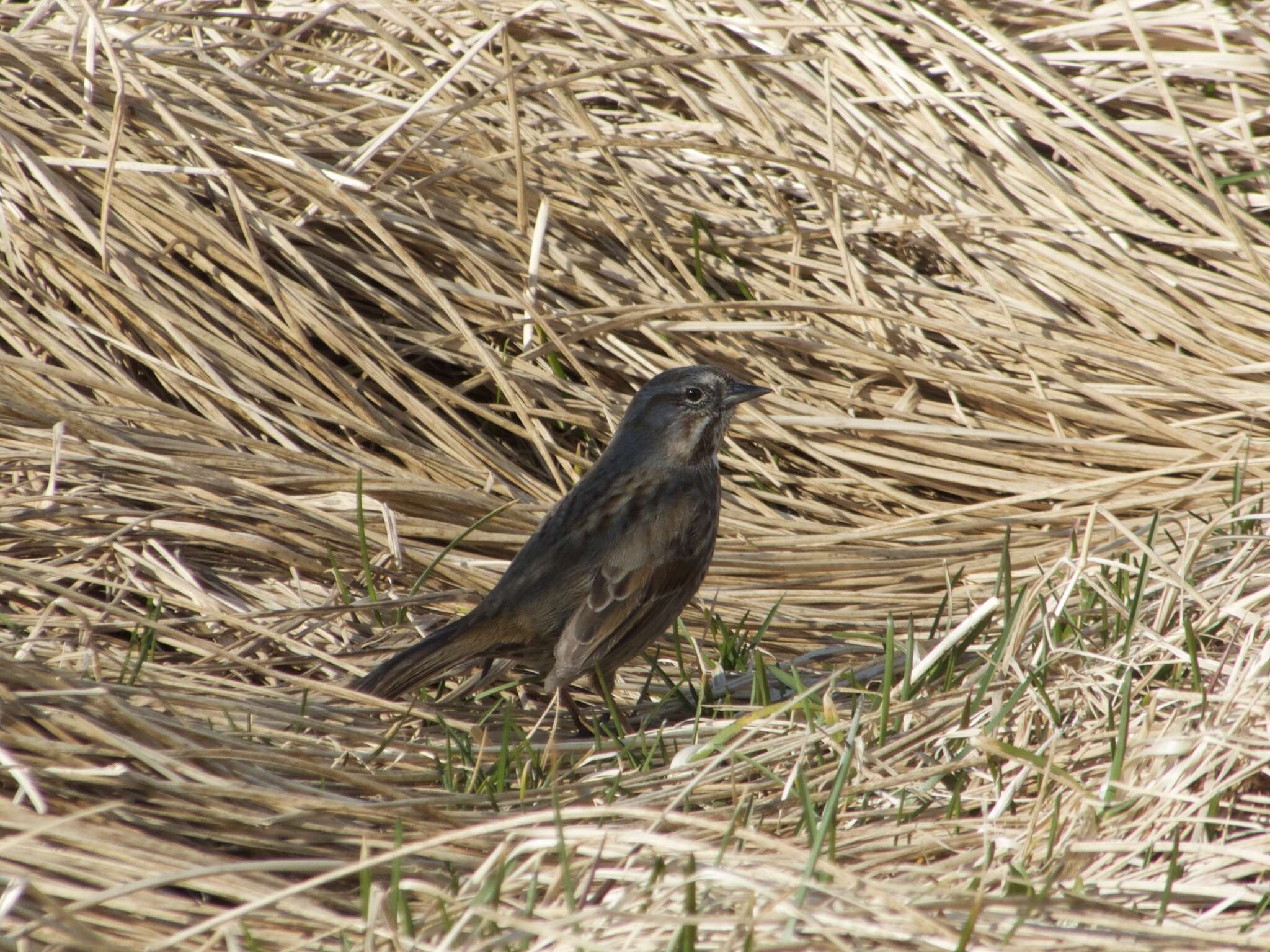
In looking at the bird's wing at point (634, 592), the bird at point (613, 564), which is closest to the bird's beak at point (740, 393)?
the bird at point (613, 564)

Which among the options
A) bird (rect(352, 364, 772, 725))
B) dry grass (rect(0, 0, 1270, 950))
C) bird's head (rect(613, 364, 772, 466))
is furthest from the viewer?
bird's head (rect(613, 364, 772, 466))

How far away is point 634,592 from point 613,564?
0.11 meters

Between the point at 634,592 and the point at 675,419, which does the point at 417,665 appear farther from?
the point at 675,419

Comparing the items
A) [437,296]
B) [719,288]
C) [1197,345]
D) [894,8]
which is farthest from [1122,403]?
[437,296]

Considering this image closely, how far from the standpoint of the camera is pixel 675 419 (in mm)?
4453

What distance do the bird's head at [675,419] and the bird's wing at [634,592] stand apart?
0.31 metres

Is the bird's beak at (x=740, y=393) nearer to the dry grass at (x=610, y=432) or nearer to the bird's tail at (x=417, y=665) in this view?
the dry grass at (x=610, y=432)

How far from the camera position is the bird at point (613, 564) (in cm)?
383

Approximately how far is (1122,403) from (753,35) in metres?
2.23

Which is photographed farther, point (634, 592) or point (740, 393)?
point (740, 393)

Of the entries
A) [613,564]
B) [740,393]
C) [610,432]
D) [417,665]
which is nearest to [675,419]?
[740,393]

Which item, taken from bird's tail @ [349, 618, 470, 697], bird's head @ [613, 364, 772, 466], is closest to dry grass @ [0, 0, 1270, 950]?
bird's tail @ [349, 618, 470, 697]

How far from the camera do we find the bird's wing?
3.89 m

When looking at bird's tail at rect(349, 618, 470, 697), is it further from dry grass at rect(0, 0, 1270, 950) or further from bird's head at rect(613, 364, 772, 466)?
bird's head at rect(613, 364, 772, 466)
